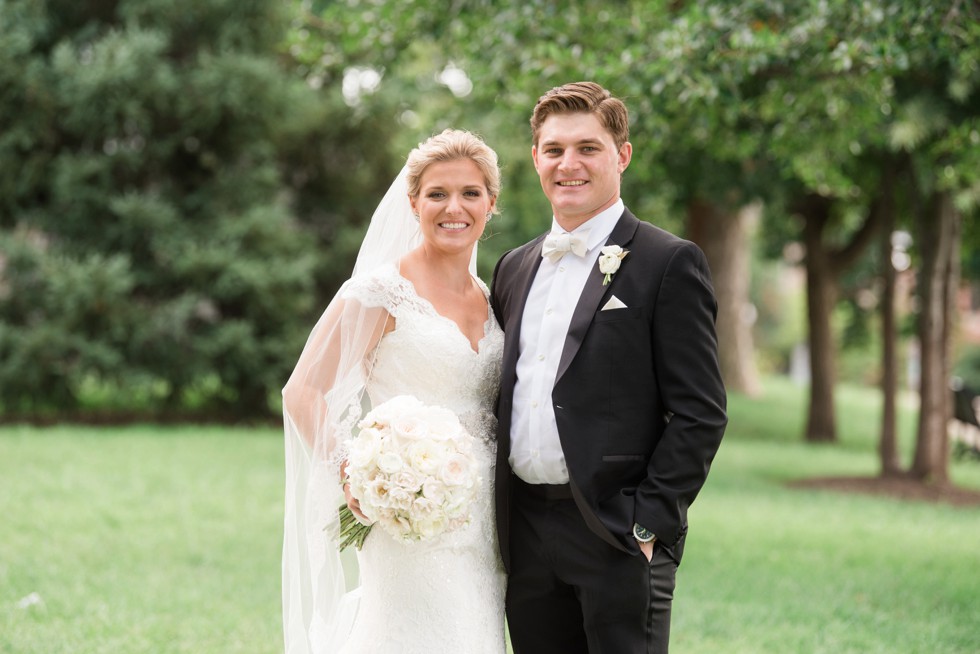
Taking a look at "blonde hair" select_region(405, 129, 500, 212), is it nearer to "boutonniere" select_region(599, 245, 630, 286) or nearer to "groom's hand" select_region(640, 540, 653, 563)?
"boutonniere" select_region(599, 245, 630, 286)

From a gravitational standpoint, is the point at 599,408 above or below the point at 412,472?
above

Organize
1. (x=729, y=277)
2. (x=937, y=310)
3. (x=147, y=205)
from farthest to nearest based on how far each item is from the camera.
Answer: (x=729, y=277) → (x=147, y=205) → (x=937, y=310)

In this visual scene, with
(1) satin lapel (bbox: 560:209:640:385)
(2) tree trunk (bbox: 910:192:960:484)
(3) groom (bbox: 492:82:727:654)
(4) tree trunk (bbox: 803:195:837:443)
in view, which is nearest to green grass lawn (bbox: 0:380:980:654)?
(2) tree trunk (bbox: 910:192:960:484)

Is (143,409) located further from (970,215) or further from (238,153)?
(970,215)

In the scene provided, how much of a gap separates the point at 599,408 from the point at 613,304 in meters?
0.34

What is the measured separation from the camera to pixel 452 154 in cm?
383

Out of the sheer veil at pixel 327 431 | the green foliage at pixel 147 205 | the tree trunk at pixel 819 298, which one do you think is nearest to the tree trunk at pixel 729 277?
the tree trunk at pixel 819 298

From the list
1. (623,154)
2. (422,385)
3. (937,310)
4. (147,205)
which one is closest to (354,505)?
(422,385)

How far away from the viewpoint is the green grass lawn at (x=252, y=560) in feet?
19.7

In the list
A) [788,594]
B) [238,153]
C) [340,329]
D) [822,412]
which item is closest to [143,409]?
[238,153]

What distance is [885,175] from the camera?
13.6 meters

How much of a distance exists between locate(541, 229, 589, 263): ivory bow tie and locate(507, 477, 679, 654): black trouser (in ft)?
2.61

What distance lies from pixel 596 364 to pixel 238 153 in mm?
14078

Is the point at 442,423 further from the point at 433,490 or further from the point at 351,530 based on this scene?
the point at 351,530
